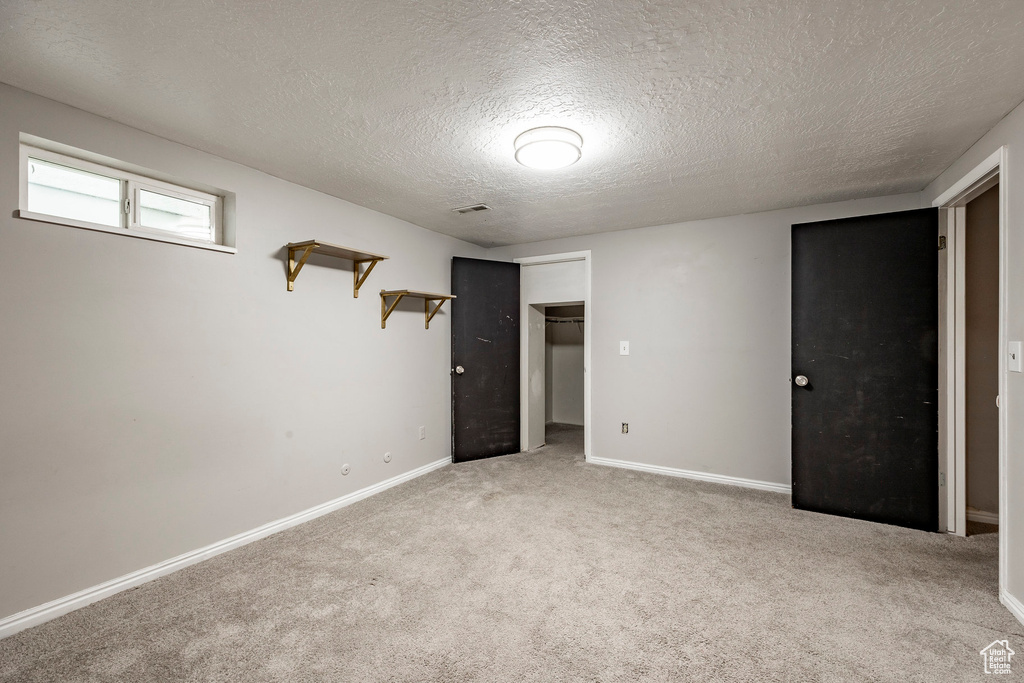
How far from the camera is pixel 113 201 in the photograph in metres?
2.24

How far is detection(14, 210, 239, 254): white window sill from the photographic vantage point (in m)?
1.89

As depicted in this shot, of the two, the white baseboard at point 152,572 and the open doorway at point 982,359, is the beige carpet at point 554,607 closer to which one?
the white baseboard at point 152,572

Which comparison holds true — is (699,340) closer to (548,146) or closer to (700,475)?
(700,475)

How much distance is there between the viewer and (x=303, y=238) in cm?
304

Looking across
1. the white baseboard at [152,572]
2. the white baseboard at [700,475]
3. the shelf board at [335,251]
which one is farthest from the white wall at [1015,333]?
the white baseboard at [152,572]

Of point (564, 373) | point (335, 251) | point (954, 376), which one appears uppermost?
point (335, 251)

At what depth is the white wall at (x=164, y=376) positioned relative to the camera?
1883 millimetres

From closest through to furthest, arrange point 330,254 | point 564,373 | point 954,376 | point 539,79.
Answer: point 539,79, point 954,376, point 330,254, point 564,373

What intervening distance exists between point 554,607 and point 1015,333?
2463mm

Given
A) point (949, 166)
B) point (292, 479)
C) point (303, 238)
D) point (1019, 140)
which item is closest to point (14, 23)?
point (303, 238)

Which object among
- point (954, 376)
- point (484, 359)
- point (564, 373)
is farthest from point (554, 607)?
point (564, 373)

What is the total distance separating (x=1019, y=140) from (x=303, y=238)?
390cm

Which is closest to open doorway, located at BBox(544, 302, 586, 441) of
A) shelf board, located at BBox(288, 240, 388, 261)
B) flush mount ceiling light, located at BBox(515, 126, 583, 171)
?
shelf board, located at BBox(288, 240, 388, 261)

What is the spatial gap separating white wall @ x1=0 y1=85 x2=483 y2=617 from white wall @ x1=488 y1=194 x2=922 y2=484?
7.28 feet
